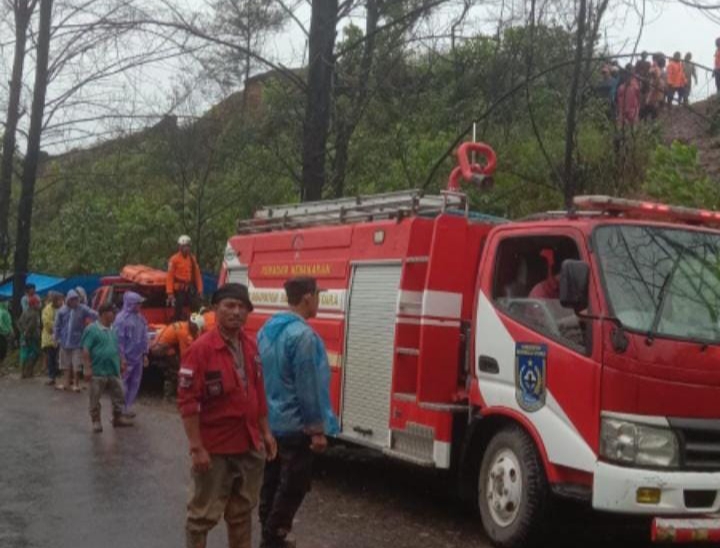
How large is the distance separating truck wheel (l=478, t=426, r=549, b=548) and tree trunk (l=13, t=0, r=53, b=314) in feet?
61.9

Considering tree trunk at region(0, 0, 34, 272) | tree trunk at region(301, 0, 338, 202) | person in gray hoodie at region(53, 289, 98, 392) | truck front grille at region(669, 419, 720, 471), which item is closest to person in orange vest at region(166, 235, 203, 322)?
person in gray hoodie at region(53, 289, 98, 392)

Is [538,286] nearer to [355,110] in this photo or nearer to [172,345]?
[355,110]

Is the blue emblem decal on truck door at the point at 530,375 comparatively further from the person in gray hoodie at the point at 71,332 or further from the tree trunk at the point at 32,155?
the tree trunk at the point at 32,155

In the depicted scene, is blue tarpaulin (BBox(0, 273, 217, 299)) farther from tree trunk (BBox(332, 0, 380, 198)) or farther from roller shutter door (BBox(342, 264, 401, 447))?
roller shutter door (BBox(342, 264, 401, 447))

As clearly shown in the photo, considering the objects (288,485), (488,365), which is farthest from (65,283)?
(288,485)

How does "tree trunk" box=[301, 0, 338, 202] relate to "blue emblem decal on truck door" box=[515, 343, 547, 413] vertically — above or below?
above

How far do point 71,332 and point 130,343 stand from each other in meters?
4.63

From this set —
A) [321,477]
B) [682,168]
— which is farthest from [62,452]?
[682,168]

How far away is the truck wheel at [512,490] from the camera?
7.00 metres

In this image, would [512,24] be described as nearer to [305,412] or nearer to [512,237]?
[512,237]

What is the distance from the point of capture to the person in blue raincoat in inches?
261

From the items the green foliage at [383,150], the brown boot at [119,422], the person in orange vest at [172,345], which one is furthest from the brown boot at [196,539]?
the person in orange vest at [172,345]

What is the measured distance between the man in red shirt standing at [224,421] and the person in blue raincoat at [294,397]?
514 millimetres

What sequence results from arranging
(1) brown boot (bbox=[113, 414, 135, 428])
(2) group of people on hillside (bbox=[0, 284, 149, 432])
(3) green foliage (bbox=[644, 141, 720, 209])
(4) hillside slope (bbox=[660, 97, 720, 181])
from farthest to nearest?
(4) hillside slope (bbox=[660, 97, 720, 181])
(1) brown boot (bbox=[113, 414, 135, 428])
(2) group of people on hillside (bbox=[0, 284, 149, 432])
(3) green foliage (bbox=[644, 141, 720, 209])
